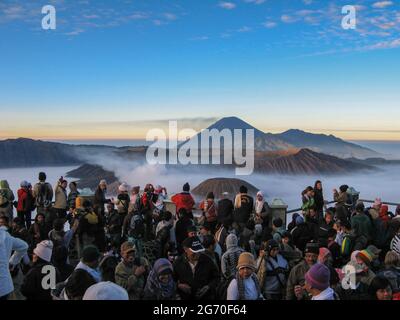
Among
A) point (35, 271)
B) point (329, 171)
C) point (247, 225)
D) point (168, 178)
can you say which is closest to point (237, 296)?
point (35, 271)

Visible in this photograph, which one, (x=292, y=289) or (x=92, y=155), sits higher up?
(x=92, y=155)

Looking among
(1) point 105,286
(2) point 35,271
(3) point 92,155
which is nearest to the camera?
(1) point 105,286

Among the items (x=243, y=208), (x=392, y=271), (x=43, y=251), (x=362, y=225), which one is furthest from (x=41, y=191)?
(x=392, y=271)

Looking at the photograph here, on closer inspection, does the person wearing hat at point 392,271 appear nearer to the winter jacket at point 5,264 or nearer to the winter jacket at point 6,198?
the winter jacket at point 5,264

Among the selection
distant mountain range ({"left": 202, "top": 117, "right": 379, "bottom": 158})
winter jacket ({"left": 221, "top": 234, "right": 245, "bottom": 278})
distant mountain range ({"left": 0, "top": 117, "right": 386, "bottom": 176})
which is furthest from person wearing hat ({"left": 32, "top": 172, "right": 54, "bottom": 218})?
distant mountain range ({"left": 202, "top": 117, "right": 379, "bottom": 158})

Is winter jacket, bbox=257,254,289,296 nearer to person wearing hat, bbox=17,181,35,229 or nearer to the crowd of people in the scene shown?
the crowd of people
